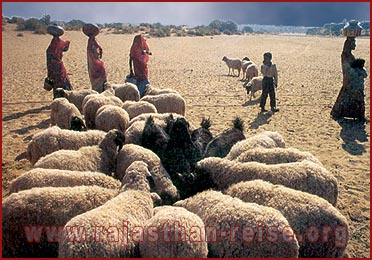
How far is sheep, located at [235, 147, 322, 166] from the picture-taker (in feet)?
18.8

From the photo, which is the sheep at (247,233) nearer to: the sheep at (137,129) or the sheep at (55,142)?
the sheep at (137,129)

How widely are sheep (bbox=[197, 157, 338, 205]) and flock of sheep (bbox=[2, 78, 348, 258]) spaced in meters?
0.01

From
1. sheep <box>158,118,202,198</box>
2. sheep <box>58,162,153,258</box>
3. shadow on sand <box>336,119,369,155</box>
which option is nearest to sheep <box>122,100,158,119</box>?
sheep <box>158,118,202,198</box>

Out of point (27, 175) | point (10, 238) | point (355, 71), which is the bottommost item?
point (10, 238)

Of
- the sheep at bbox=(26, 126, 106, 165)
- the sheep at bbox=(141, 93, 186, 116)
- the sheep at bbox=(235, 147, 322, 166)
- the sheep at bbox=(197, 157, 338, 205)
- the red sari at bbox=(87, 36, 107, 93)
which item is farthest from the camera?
the red sari at bbox=(87, 36, 107, 93)

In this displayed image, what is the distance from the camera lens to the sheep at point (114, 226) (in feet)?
11.0

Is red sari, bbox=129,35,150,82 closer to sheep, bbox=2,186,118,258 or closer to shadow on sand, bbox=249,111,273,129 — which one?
shadow on sand, bbox=249,111,273,129

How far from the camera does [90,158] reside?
5.85 m

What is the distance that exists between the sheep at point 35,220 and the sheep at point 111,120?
11.1ft

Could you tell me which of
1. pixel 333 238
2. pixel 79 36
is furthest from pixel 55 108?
pixel 79 36

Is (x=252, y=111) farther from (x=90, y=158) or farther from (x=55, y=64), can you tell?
(x=90, y=158)

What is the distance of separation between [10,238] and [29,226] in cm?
25

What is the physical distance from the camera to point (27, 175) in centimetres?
480

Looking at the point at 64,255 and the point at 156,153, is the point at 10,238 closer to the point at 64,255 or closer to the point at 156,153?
the point at 64,255
